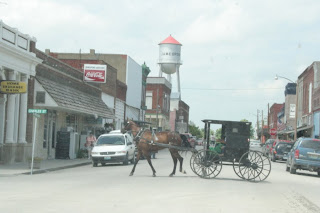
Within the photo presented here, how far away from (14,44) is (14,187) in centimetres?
1404

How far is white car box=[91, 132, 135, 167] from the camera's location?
29.5 meters

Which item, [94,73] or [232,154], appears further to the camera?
[94,73]

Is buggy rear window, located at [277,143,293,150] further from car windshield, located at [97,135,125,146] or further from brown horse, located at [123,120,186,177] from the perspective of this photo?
brown horse, located at [123,120,186,177]

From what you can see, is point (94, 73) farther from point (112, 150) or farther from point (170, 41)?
point (170, 41)

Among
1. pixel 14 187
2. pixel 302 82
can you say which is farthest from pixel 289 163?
pixel 302 82

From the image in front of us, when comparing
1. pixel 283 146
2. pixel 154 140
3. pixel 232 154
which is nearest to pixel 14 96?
pixel 154 140

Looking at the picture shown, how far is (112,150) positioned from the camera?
2970 centimetres

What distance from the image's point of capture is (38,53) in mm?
32781

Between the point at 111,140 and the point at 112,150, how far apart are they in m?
1.41

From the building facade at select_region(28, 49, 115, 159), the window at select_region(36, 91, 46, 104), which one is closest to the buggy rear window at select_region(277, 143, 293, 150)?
the building facade at select_region(28, 49, 115, 159)

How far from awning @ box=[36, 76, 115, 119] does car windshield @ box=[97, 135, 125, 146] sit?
3624 mm

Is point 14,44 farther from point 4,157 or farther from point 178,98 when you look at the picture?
point 178,98

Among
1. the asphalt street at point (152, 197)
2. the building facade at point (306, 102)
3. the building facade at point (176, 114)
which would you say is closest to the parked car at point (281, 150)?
the asphalt street at point (152, 197)

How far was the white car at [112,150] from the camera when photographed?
29516 millimetres
